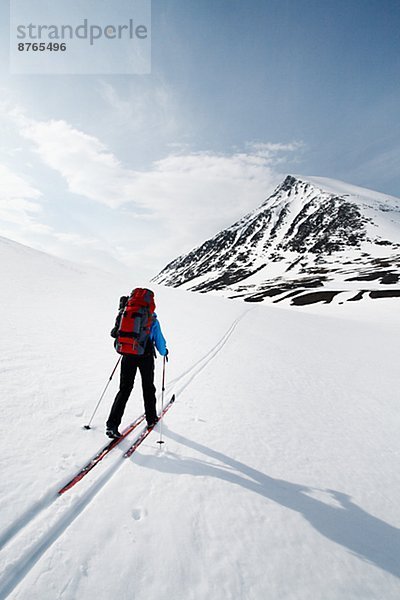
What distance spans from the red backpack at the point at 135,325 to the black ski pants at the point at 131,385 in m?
0.29

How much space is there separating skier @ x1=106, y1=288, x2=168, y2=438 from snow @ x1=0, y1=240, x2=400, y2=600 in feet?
1.48

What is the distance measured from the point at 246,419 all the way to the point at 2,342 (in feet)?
24.7

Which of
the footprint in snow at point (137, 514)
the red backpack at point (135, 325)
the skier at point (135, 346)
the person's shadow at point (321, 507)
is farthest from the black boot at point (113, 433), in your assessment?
the footprint in snow at point (137, 514)

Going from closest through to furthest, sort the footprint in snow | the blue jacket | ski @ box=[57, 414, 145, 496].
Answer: the footprint in snow
ski @ box=[57, 414, 145, 496]
the blue jacket

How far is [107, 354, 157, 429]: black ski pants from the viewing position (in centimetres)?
461

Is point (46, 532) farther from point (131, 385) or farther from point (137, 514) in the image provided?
point (131, 385)

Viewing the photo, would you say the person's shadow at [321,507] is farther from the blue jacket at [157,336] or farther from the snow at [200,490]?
the blue jacket at [157,336]

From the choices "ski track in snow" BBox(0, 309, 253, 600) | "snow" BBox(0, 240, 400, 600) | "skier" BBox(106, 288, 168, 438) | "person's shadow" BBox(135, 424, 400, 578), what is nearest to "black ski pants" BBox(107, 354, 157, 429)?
"skier" BBox(106, 288, 168, 438)

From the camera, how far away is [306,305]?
45781 mm

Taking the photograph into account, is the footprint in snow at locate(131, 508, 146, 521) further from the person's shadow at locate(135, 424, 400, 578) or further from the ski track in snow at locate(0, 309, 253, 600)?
the person's shadow at locate(135, 424, 400, 578)

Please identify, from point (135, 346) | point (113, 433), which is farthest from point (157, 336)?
point (113, 433)

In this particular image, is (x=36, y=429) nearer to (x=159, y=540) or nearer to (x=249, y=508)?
(x=159, y=540)

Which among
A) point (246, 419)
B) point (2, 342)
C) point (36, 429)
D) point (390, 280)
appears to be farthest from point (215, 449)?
point (390, 280)

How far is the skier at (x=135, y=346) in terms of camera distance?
15.2 feet
